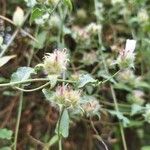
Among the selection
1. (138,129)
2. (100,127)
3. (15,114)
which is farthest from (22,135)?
(138,129)

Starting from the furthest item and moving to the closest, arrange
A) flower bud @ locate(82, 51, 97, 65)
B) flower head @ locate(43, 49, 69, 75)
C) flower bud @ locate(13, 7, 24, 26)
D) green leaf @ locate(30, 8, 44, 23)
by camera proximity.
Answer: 1. flower bud @ locate(82, 51, 97, 65)
2. flower bud @ locate(13, 7, 24, 26)
3. green leaf @ locate(30, 8, 44, 23)
4. flower head @ locate(43, 49, 69, 75)

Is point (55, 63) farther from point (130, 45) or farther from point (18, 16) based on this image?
point (18, 16)

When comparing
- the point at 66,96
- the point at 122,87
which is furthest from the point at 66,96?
the point at 122,87

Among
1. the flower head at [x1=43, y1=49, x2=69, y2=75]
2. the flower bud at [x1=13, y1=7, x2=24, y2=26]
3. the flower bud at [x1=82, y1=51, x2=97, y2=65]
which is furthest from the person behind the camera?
the flower bud at [x1=82, y1=51, x2=97, y2=65]

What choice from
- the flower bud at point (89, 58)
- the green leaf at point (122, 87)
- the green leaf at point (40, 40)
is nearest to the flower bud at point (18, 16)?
the green leaf at point (40, 40)

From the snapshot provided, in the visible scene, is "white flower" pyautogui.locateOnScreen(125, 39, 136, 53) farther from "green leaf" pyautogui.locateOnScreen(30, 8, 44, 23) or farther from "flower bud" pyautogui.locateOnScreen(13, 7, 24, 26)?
"flower bud" pyautogui.locateOnScreen(13, 7, 24, 26)

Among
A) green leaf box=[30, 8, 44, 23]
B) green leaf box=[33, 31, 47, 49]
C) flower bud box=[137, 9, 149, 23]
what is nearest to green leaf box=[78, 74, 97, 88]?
green leaf box=[30, 8, 44, 23]

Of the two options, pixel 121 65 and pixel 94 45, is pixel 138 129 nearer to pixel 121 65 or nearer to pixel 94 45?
pixel 94 45

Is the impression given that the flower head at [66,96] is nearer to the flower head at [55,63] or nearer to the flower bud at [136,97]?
the flower head at [55,63]

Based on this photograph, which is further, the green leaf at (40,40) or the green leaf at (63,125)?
the green leaf at (40,40)
